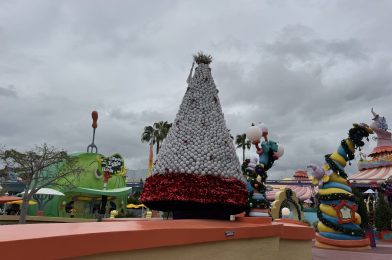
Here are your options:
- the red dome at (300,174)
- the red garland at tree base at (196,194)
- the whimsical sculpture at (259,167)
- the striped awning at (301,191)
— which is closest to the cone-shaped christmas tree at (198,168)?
the red garland at tree base at (196,194)

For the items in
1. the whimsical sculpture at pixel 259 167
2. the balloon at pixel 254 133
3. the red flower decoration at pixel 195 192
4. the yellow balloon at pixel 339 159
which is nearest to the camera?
the red flower decoration at pixel 195 192

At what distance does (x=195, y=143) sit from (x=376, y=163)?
29518mm

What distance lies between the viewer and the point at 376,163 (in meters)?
31.1

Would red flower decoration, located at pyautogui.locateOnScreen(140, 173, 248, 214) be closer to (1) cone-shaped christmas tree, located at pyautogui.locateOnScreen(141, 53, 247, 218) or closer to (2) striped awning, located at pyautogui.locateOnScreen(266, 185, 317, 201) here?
(1) cone-shaped christmas tree, located at pyautogui.locateOnScreen(141, 53, 247, 218)

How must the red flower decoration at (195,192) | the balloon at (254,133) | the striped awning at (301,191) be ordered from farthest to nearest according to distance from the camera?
the striped awning at (301,191), the balloon at (254,133), the red flower decoration at (195,192)

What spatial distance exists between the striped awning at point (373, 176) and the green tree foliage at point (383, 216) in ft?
20.3

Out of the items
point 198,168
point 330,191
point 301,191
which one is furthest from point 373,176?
point 198,168

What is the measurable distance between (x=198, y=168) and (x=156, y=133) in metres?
37.9

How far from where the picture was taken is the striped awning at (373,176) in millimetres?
28359

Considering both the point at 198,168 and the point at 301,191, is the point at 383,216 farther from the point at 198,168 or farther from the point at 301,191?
the point at 198,168

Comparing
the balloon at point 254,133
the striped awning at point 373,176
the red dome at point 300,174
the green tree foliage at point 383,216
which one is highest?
the red dome at point 300,174

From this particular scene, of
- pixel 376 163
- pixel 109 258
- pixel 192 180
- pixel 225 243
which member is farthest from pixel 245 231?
pixel 376 163

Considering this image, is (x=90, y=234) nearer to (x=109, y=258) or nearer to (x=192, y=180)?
(x=109, y=258)

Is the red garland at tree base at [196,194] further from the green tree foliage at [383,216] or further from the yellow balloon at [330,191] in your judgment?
the green tree foliage at [383,216]
